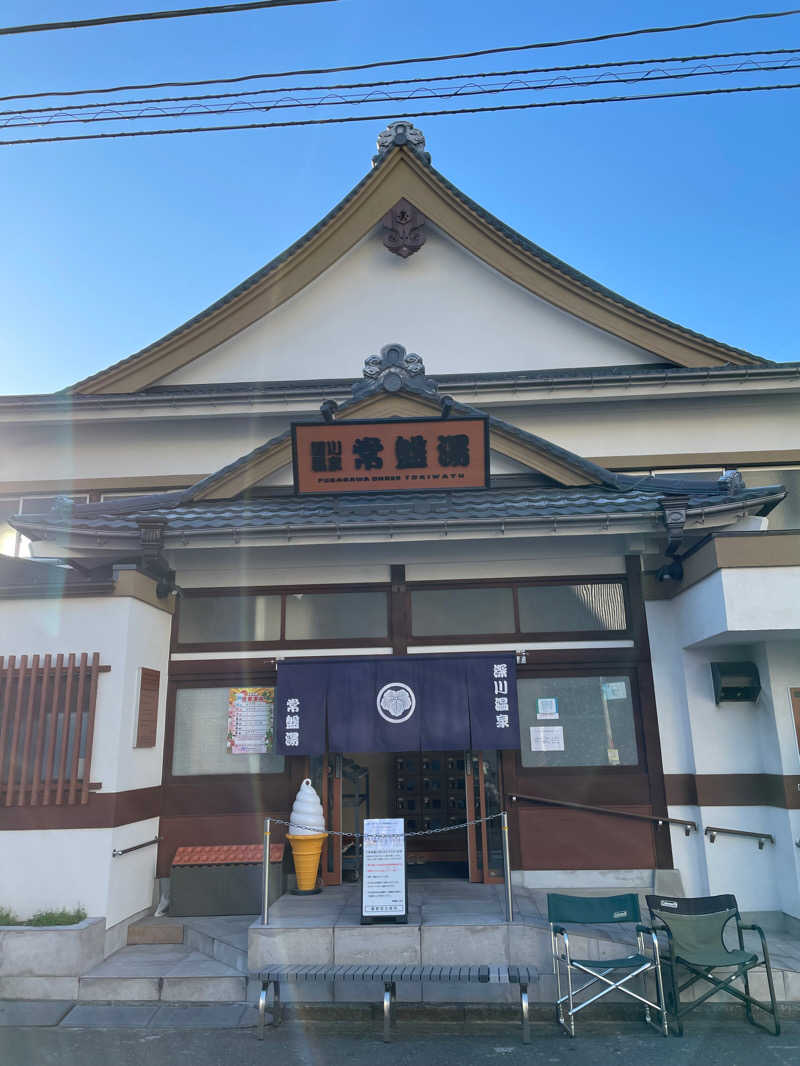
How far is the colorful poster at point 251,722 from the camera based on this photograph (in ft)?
28.4

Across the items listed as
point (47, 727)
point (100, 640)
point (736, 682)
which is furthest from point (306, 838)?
point (736, 682)

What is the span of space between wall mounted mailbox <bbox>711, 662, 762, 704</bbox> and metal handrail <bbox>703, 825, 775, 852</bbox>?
137cm

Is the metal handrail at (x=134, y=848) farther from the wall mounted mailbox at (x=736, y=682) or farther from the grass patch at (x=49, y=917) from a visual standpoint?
the wall mounted mailbox at (x=736, y=682)

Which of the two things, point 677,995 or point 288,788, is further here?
point 288,788

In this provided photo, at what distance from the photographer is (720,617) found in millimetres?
7293

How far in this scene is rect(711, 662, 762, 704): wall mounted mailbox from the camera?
26.4ft

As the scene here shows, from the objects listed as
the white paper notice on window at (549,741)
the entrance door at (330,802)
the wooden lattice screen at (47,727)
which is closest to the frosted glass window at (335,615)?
the entrance door at (330,802)

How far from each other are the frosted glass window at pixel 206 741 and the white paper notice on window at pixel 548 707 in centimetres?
317

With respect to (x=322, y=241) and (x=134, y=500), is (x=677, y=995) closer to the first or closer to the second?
(x=134, y=500)

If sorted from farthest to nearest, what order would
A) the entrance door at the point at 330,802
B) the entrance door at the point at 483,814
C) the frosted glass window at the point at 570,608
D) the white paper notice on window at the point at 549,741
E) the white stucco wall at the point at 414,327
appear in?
the white stucco wall at the point at 414,327 → the frosted glass window at the point at 570,608 → the white paper notice on window at the point at 549,741 → the entrance door at the point at 330,802 → the entrance door at the point at 483,814

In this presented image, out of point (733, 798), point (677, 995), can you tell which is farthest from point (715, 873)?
point (677, 995)

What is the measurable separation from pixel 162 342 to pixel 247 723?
6.33m

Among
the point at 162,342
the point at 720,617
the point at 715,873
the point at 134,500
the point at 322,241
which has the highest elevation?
the point at 322,241

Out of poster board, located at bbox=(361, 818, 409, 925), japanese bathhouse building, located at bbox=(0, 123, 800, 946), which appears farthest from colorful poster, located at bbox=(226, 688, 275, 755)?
poster board, located at bbox=(361, 818, 409, 925)
